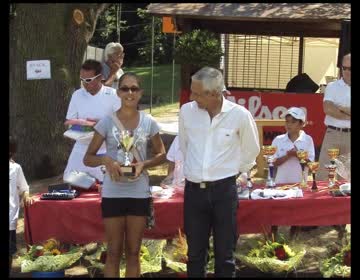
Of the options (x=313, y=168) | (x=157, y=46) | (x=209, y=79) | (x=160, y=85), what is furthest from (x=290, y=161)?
(x=157, y=46)

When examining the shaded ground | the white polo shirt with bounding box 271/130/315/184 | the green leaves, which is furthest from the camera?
the green leaves

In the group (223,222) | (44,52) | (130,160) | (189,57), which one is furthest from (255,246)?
(189,57)

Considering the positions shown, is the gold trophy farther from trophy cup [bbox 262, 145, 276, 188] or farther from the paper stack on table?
trophy cup [bbox 262, 145, 276, 188]

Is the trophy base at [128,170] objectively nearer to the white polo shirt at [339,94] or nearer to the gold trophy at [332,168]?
the gold trophy at [332,168]

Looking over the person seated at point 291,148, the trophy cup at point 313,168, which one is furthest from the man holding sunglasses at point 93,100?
the trophy cup at point 313,168

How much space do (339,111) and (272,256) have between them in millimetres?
1510

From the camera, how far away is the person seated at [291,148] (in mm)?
5859

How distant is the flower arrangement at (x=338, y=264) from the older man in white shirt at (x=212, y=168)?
1024 millimetres

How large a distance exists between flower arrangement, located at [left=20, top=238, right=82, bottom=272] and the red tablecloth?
0.26 feet

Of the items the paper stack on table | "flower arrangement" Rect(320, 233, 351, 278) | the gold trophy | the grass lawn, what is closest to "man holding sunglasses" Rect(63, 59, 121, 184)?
the paper stack on table

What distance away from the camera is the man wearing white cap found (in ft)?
19.2

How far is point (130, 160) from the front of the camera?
4371 mm

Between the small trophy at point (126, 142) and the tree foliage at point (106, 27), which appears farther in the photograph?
the tree foliage at point (106, 27)

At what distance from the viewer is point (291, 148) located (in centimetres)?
589
